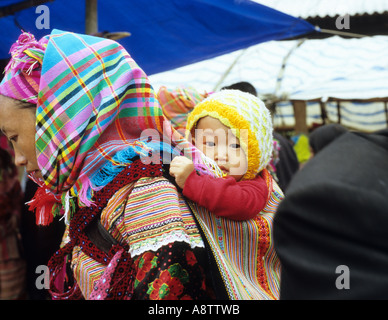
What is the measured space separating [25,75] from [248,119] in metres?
1.04

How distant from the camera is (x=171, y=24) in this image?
3902mm

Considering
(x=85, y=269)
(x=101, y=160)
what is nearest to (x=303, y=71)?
(x=101, y=160)

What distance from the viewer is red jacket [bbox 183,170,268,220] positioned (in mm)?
1539

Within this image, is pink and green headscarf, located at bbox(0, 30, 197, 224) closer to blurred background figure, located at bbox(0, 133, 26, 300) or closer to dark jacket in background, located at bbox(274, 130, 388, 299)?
dark jacket in background, located at bbox(274, 130, 388, 299)

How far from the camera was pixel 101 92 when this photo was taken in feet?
4.82

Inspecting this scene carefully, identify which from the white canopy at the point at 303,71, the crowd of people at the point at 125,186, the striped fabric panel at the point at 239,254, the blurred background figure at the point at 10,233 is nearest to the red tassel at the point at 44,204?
the crowd of people at the point at 125,186

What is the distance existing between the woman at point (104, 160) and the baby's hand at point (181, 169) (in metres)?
0.04

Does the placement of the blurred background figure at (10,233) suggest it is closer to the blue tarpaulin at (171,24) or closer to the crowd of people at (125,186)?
the blue tarpaulin at (171,24)

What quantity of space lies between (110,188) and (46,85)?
438 mm

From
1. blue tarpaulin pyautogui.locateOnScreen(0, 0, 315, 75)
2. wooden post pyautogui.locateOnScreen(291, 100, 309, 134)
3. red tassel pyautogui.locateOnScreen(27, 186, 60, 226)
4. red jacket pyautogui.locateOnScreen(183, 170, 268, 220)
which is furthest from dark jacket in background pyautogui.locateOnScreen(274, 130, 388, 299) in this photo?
wooden post pyautogui.locateOnScreen(291, 100, 309, 134)

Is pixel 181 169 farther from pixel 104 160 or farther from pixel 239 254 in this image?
pixel 239 254

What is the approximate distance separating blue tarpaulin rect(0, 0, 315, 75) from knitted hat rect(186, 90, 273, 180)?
1.84 m

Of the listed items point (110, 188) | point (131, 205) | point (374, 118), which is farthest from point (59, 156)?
point (374, 118)

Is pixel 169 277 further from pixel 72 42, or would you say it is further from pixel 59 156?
pixel 72 42
